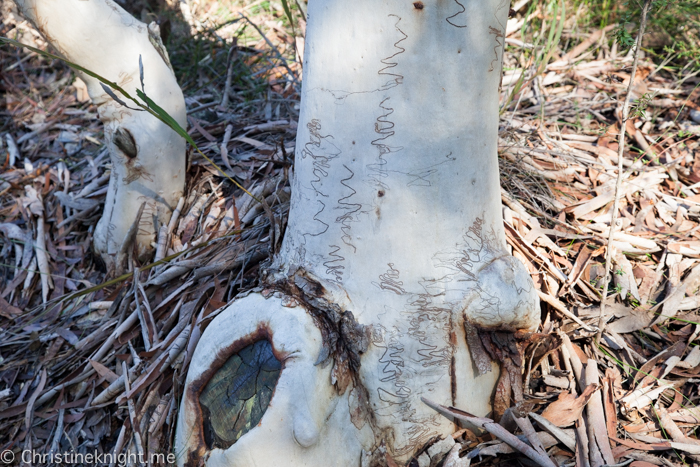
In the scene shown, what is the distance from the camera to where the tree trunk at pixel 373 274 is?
1.42 meters

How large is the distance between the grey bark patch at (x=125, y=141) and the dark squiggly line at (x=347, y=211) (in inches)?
52.1

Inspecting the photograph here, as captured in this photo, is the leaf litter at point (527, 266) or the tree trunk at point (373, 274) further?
the leaf litter at point (527, 266)

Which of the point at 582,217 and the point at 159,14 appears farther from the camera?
the point at 159,14

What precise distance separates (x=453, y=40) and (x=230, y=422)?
1344 millimetres

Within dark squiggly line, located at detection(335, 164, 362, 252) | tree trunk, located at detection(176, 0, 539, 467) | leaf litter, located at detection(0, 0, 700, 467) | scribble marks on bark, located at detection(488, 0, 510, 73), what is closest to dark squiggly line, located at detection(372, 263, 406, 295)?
tree trunk, located at detection(176, 0, 539, 467)

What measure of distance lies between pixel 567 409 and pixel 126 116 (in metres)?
2.31

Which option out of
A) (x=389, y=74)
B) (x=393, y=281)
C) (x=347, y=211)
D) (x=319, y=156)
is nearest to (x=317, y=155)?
(x=319, y=156)

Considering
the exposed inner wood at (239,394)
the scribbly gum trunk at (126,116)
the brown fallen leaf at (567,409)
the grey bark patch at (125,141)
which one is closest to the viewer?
the exposed inner wood at (239,394)

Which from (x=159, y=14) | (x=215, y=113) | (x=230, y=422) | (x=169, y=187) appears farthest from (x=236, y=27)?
(x=230, y=422)

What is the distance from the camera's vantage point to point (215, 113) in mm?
3150

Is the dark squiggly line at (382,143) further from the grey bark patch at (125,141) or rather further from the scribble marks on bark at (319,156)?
the grey bark patch at (125,141)

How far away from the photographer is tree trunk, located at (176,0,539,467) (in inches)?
55.7

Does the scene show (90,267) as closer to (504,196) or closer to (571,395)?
(504,196)

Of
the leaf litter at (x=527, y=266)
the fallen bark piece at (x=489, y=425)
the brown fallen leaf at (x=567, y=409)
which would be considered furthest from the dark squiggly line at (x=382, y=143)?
the brown fallen leaf at (x=567, y=409)
